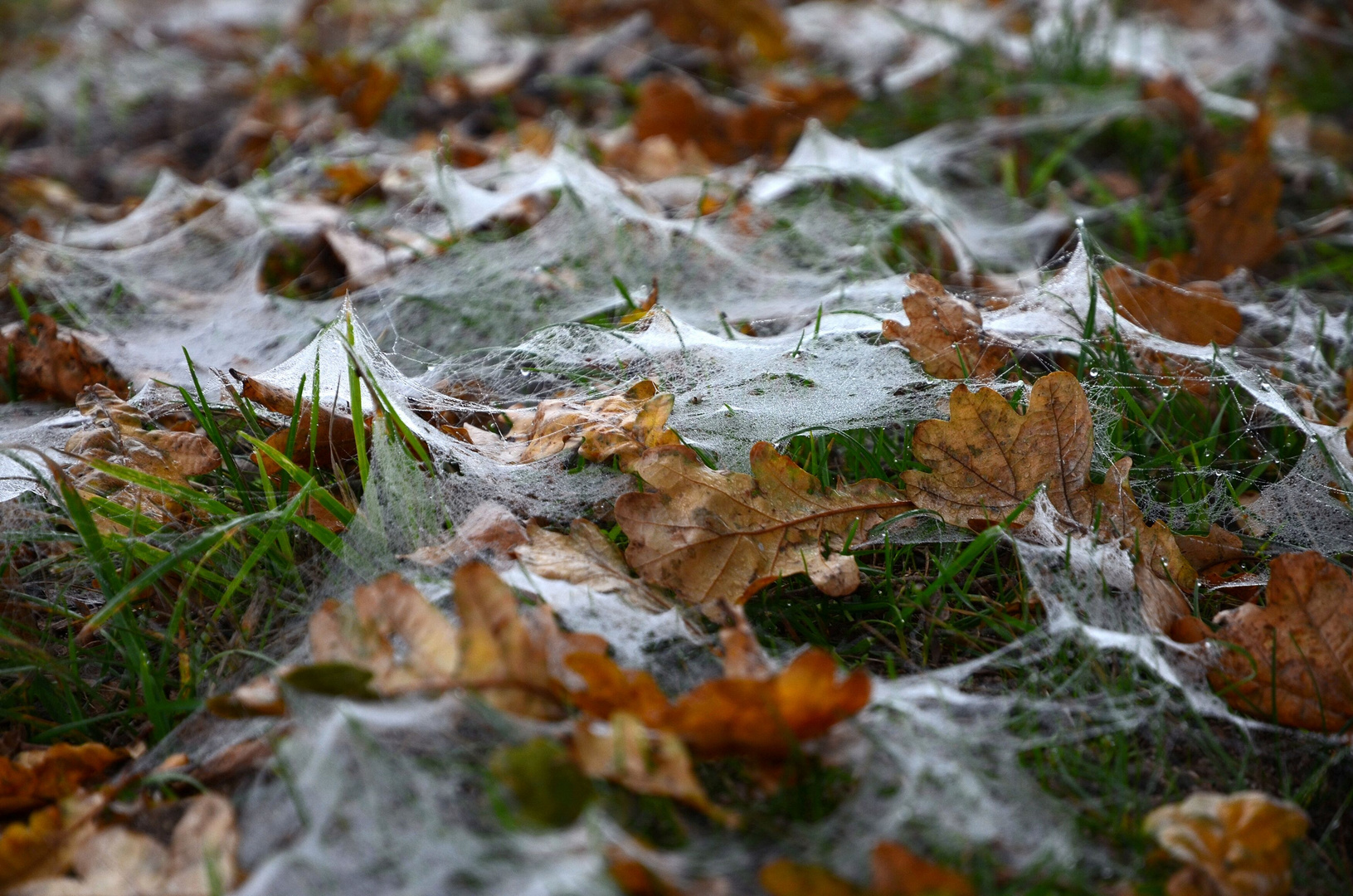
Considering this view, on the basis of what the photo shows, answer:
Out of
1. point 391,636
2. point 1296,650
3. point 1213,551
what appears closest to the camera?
point 391,636

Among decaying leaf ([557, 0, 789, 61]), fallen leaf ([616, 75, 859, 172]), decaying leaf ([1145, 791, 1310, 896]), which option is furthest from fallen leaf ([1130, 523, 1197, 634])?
decaying leaf ([557, 0, 789, 61])

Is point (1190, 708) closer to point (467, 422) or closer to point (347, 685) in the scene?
point (347, 685)

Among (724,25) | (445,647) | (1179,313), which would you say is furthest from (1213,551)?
(724,25)

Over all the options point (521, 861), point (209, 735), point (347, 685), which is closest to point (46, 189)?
point (209, 735)

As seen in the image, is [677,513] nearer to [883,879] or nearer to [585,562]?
[585,562]

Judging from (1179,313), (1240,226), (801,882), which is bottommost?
(1240,226)

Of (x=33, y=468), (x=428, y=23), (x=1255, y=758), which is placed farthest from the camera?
(x=428, y=23)

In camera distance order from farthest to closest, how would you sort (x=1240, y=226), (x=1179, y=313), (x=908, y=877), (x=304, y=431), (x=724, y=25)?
(x=724, y=25)
(x=1240, y=226)
(x=1179, y=313)
(x=304, y=431)
(x=908, y=877)

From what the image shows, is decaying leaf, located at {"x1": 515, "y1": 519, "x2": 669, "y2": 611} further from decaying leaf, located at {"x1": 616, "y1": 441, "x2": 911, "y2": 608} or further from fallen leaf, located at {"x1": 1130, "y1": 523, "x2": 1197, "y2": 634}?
fallen leaf, located at {"x1": 1130, "y1": 523, "x2": 1197, "y2": 634}
